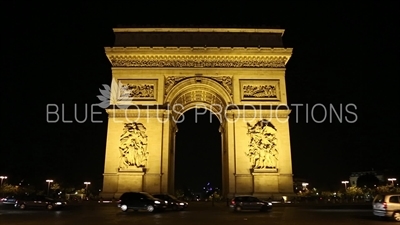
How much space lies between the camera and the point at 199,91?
34.8 meters

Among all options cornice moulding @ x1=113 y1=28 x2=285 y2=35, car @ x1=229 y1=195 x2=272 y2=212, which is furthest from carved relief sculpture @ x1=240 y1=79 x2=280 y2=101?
car @ x1=229 y1=195 x2=272 y2=212

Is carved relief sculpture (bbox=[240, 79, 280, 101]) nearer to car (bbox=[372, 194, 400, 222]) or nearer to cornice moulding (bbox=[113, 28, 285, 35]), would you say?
cornice moulding (bbox=[113, 28, 285, 35])

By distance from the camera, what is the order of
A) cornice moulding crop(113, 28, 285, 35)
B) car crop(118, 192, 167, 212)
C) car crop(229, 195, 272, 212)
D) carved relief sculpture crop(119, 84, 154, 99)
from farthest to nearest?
cornice moulding crop(113, 28, 285, 35), carved relief sculpture crop(119, 84, 154, 99), car crop(229, 195, 272, 212), car crop(118, 192, 167, 212)

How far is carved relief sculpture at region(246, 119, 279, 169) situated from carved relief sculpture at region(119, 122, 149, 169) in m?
8.00

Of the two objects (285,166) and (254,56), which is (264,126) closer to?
(285,166)

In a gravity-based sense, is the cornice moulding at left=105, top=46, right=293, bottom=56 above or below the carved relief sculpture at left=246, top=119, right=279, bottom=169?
above

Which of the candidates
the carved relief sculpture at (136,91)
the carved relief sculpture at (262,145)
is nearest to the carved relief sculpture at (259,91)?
the carved relief sculpture at (262,145)

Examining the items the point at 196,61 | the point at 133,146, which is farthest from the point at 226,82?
the point at 133,146

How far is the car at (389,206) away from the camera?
16547mm

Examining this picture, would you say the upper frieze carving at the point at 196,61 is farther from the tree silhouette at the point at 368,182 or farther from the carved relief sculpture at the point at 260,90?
the tree silhouette at the point at 368,182

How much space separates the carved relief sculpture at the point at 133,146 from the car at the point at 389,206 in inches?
701

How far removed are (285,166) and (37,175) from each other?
119ft

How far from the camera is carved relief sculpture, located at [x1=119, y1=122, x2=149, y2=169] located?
1193 inches

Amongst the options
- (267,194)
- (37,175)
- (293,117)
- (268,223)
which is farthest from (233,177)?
(37,175)
